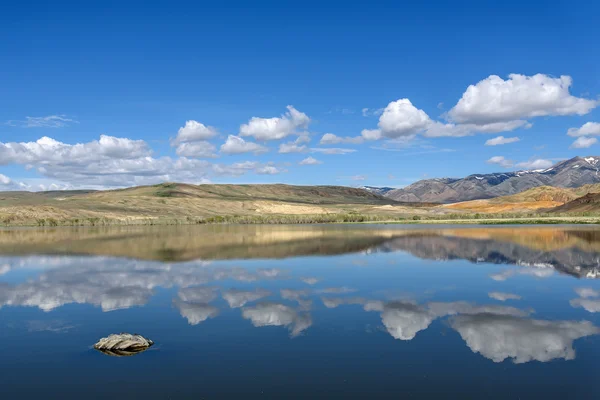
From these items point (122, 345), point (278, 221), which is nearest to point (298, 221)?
point (278, 221)

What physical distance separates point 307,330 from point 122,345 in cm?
617

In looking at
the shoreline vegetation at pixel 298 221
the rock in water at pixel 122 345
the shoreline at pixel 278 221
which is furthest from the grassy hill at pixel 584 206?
the rock in water at pixel 122 345

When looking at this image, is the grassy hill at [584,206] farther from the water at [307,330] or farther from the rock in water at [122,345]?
the rock in water at [122,345]

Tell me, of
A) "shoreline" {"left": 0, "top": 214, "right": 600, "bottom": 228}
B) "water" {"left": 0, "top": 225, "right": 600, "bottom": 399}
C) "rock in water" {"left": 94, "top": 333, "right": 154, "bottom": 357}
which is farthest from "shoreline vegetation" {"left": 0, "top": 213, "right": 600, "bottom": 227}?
"rock in water" {"left": 94, "top": 333, "right": 154, "bottom": 357}

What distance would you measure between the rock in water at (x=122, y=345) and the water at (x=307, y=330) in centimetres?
38

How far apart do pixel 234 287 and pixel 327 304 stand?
22.1ft

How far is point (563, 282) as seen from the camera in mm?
28594

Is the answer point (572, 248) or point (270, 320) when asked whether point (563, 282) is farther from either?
point (572, 248)

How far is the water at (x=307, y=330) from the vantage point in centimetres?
1293

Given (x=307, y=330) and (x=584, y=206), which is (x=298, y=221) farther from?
(x=307, y=330)

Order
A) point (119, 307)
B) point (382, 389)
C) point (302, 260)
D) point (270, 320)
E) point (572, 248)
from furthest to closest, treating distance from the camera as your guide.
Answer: point (572, 248) → point (302, 260) → point (119, 307) → point (270, 320) → point (382, 389)

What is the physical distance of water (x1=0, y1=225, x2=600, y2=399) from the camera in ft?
42.4

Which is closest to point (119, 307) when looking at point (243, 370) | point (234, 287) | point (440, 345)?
point (234, 287)

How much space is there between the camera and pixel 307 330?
59.4 feet
